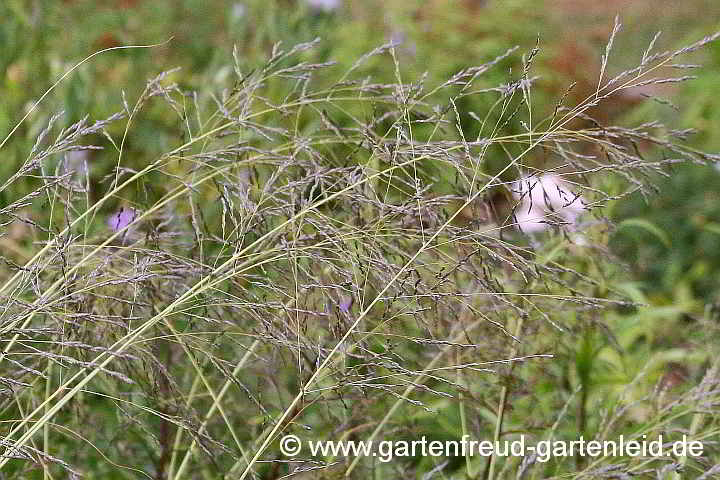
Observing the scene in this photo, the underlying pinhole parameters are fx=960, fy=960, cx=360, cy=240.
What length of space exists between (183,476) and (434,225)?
2.49ft

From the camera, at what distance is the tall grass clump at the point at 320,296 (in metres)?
1.32

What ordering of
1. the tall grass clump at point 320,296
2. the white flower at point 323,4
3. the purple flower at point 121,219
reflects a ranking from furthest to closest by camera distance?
the white flower at point 323,4, the purple flower at point 121,219, the tall grass clump at point 320,296

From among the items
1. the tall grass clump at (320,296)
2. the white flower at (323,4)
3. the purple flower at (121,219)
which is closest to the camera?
the tall grass clump at (320,296)

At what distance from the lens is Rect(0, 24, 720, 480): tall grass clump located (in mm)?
1320

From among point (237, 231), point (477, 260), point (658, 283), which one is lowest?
point (658, 283)

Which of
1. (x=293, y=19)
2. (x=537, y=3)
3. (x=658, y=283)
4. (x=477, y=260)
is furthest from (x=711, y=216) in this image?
(x=477, y=260)

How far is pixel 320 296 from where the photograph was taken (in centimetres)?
168

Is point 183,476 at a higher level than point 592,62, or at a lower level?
higher

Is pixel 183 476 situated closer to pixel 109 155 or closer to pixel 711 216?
pixel 109 155

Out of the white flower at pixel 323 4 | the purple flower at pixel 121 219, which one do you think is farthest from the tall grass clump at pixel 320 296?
the white flower at pixel 323 4

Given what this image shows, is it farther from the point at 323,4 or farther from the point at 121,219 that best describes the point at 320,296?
the point at 323,4

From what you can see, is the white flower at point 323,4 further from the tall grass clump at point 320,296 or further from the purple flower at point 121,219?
the tall grass clump at point 320,296

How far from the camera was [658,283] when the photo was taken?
12.7ft

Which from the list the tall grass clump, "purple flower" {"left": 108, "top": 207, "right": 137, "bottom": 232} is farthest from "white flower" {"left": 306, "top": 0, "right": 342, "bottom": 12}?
the tall grass clump
